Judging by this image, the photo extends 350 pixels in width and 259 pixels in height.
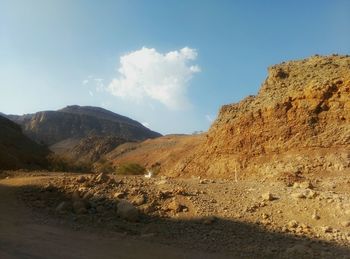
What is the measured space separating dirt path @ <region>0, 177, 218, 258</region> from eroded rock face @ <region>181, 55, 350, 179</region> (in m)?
10.6

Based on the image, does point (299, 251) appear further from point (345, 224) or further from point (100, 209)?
point (100, 209)

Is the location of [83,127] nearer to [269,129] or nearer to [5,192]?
[269,129]

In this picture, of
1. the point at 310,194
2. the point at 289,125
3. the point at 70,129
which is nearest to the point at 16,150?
the point at 289,125

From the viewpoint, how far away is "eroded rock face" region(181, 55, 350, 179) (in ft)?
60.0

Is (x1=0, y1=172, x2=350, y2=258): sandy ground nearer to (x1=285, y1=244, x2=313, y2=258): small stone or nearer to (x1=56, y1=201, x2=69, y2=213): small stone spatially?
(x1=285, y1=244, x2=313, y2=258): small stone

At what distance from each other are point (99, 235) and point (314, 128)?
41.0 ft

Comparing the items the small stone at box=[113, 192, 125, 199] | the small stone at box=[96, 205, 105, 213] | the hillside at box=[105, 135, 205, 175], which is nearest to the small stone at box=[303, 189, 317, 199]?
the small stone at box=[113, 192, 125, 199]

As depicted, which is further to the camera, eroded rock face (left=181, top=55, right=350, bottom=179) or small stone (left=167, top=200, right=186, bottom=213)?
eroded rock face (left=181, top=55, right=350, bottom=179)

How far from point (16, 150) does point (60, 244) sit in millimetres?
20618

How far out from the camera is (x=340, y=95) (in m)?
19.2

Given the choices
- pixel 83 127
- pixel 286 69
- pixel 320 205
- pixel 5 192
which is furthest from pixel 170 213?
pixel 83 127

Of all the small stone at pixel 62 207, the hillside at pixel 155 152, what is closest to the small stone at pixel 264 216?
the small stone at pixel 62 207

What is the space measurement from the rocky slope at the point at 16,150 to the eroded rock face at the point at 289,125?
8722 mm

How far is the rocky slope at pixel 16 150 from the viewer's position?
2133 cm
